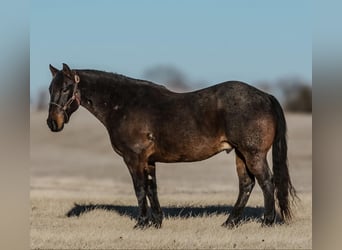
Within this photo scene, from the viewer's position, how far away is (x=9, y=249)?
454cm

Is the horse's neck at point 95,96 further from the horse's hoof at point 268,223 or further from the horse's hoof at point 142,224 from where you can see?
the horse's hoof at point 268,223

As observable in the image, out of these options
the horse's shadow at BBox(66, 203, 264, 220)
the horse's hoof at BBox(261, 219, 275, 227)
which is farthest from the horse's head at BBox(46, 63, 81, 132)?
the horse's hoof at BBox(261, 219, 275, 227)

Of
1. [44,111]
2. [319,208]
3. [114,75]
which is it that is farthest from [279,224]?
[44,111]

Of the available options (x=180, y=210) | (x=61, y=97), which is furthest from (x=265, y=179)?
(x=61, y=97)

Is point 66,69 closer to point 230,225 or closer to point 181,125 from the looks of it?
point 181,125

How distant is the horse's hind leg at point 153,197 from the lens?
28.0 ft

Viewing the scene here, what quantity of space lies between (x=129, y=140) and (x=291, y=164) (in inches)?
682

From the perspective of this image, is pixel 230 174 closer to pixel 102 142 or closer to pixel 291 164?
pixel 291 164

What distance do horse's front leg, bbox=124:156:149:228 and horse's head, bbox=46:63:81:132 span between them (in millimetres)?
1037

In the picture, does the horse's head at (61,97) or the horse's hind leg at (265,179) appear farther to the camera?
the horse's head at (61,97)

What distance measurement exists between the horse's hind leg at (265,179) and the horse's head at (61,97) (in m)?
2.57

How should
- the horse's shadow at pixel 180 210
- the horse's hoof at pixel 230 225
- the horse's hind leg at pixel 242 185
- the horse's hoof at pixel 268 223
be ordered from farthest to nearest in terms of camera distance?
the horse's shadow at pixel 180 210
the horse's hind leg at pixel 242 185
the horse's hoof at pixel 230 225
the horse's hoof at pixel 268 223

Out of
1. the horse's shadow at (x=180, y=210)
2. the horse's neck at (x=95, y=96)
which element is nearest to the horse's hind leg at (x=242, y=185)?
the horse's shadow at (x=180, y=210)

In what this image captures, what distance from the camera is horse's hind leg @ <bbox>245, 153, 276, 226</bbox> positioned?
822 cm
